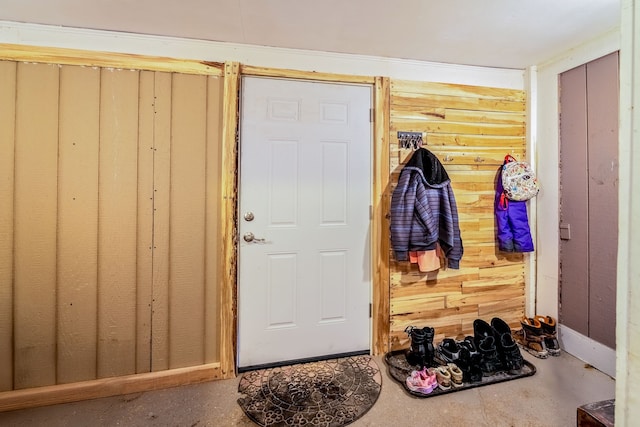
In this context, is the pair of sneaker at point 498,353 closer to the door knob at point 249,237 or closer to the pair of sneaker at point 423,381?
the pair of sneaker at point 423,381

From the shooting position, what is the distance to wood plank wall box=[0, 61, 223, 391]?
1.73 metres

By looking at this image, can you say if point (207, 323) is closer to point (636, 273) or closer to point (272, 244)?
point (272, 244)

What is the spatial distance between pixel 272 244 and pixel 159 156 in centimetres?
89

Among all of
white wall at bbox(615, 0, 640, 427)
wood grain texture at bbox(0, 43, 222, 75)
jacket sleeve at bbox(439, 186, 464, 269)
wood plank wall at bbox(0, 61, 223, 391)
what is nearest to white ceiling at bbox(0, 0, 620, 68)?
wood grain texture at bbox(0, 43, 222, 75)

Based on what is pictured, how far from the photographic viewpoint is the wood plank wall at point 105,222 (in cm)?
173

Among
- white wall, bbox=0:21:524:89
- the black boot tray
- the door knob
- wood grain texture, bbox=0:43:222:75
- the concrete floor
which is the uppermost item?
white wall, bbox=0:21:524:89

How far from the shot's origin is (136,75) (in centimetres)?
183

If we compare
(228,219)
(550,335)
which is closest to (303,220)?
(228,219)

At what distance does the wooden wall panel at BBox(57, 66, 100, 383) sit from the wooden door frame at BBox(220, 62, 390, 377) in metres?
0.73

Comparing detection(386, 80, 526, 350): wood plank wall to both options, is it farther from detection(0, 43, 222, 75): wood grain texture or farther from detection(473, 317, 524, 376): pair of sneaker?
detection(0, 43, 222, 75): wood grain texture

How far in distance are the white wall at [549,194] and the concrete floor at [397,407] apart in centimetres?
33

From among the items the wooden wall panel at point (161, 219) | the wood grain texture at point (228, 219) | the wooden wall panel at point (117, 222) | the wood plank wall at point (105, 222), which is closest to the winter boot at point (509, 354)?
the wood grain texture at point (228, 219)

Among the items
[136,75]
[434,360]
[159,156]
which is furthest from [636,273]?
[136,75]

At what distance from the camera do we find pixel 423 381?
1.84 metres
